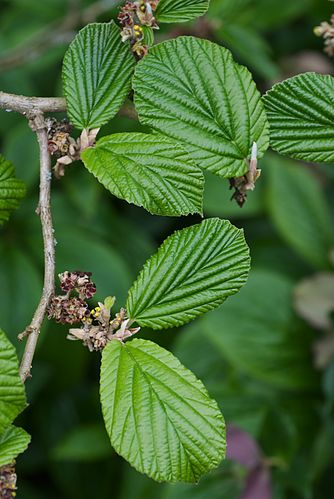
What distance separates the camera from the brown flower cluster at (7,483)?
2.11 ft

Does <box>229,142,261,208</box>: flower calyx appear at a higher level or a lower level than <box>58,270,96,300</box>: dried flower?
higher

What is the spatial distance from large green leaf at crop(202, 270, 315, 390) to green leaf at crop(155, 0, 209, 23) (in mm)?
932

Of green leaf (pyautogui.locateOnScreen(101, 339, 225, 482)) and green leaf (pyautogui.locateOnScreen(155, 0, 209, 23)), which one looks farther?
green leaf (pyautogui.locateOnScreen(155, 0, 209, 23))

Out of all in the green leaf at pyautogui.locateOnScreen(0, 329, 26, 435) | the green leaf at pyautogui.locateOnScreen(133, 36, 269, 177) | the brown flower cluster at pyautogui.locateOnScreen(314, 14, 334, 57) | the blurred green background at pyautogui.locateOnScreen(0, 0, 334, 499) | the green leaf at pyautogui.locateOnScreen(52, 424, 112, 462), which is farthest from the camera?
the green leaf at pyautogui.locateOnScreen(52, 424, 112, 462)

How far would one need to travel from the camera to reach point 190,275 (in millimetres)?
726

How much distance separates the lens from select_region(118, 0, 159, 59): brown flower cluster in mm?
749

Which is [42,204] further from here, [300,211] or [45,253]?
[300,211]

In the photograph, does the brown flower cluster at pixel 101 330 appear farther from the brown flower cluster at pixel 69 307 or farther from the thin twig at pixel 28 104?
the thin twig at pixel 28 104

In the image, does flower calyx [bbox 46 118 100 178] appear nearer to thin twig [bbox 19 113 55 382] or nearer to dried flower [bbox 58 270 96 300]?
thin twig [bbox 19 113 55 382]

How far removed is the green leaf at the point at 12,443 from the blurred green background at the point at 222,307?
885 mm

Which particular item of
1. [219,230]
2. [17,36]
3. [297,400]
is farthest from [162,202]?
[17,36]

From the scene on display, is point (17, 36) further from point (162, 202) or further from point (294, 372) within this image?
point (162, 202)

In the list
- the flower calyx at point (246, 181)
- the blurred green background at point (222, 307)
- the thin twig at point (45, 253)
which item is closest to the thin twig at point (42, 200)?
the thin twig at point (45, 253)

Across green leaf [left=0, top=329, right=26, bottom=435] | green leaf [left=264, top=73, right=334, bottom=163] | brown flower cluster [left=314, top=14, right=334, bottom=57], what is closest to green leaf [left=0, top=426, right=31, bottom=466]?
green leaf [left=0, top=329, right=26, bottom=435]
